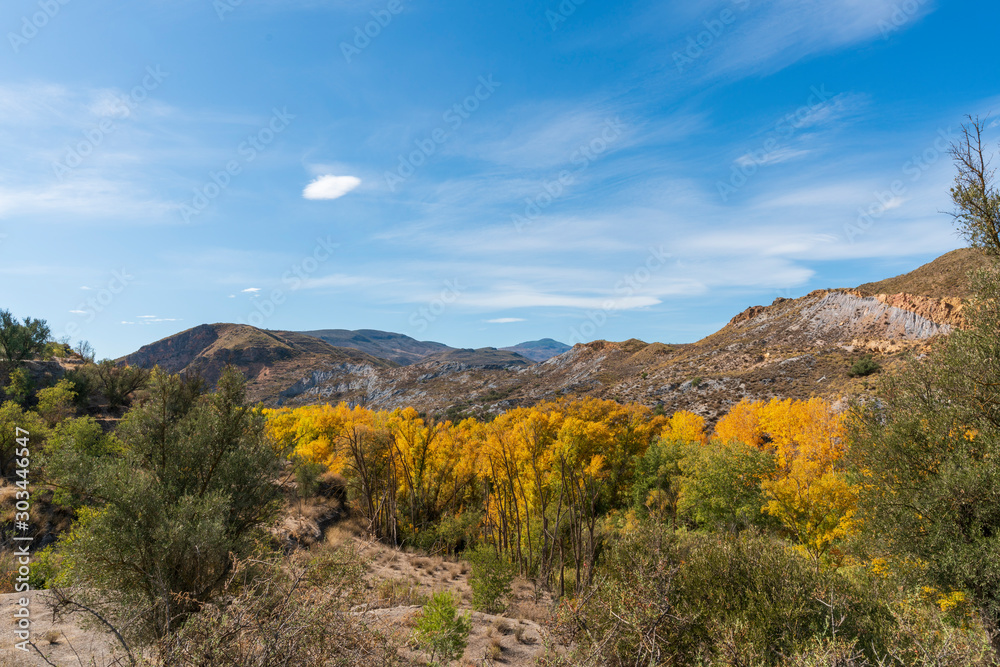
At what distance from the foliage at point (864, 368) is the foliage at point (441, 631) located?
205ft

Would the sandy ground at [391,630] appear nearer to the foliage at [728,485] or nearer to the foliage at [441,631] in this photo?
the foliage at [441,631]

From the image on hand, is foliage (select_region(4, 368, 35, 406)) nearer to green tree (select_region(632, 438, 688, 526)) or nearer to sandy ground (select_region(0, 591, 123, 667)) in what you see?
sandy ground (select_region(0, 591, 123, 667))

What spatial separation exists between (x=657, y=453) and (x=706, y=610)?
31484 millimetres

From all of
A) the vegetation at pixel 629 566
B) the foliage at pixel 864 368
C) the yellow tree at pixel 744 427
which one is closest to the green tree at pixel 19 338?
the vegetation at pixel 629 566

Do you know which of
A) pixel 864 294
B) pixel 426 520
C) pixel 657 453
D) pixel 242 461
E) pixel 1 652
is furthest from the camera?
pixel 864 294

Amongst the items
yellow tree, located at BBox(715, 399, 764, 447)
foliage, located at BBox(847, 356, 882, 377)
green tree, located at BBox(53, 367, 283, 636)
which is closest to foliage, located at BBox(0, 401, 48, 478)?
green tree, located at BBox(53, 367, 283, 636)

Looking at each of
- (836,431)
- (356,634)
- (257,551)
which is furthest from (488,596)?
(836,431)

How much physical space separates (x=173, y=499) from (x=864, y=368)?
226ft

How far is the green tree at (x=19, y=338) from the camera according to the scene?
50.6 metres

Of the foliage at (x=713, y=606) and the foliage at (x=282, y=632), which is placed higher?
the foliage at (x=282, y=632)

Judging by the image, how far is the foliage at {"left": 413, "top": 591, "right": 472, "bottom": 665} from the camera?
9375 millimetres

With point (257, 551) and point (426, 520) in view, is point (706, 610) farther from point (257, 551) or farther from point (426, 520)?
point (426, 520)

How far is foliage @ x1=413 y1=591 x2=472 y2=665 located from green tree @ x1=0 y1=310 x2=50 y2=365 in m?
66.1

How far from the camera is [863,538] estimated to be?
1427 cm
